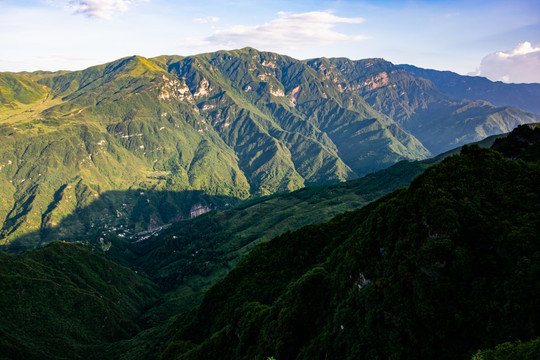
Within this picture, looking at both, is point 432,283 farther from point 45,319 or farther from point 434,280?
point 45,319

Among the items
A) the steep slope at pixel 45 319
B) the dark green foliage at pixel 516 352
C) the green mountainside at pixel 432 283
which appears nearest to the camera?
the dark green foliage at pixel 516 352

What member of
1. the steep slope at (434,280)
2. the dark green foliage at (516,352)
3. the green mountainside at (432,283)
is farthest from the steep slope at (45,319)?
the dark green foliage at (516,352)

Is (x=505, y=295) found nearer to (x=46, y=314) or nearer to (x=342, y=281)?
(x=342, y=281)

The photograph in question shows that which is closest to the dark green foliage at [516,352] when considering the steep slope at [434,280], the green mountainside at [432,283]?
the green mountainside at [432,283]

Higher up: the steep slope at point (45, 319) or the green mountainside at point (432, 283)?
the green mountainside at point (432, 283)

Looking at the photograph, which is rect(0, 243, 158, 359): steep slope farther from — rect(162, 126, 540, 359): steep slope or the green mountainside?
rect(162, 126, 540, 359): steep slope

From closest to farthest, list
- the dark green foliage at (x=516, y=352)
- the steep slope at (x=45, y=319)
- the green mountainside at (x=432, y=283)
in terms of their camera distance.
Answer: the dark green foliage at (x=516, y=352)
the green mountainside at (x=432, y=283)
the steep slope at (x=45, y=319)

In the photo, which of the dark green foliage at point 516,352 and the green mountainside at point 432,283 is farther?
the green mountainside at point 432,283

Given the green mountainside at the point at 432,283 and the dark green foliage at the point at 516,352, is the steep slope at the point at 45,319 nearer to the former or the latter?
the green mountainside at the point at 432,283
